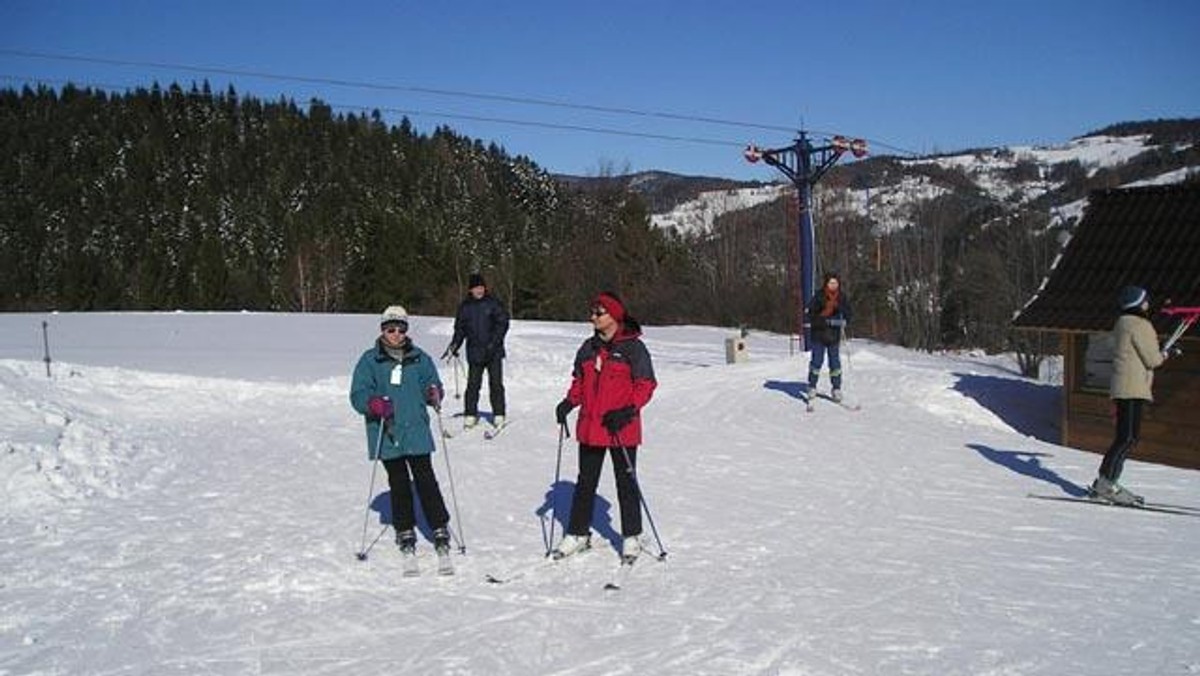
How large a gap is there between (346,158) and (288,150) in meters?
7.65

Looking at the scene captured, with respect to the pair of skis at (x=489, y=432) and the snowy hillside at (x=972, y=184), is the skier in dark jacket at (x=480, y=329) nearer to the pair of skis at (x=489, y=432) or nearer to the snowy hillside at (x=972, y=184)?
the pair of skis at (x=489, y=432)

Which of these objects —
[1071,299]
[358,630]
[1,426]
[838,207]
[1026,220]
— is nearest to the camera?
[358,630]

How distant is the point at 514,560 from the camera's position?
701 cm

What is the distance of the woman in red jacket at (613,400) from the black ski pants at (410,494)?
0.98 meters

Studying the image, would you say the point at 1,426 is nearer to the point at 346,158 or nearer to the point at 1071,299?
the point at 1071,299

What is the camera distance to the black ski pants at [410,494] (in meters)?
6.89

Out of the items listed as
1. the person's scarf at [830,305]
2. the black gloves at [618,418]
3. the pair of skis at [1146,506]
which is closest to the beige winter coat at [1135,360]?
the pair of skis at [1146,506]

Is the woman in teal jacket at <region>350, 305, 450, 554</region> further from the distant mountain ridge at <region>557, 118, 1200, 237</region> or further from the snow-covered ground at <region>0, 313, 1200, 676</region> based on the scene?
the distant mountain ridge at <region>557, 118, 1200, 237</region>

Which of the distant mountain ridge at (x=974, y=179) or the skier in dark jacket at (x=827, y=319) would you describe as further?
the distant mountain ridge at (x=974, y=179)

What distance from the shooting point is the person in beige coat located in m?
8.82

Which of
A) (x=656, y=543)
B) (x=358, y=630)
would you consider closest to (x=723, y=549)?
(x=656, y=543)

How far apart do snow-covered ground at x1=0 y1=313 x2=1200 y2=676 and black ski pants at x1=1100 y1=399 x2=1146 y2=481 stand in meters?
0.45

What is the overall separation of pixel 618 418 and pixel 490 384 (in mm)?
6638

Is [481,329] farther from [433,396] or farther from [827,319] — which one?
[433,396]
